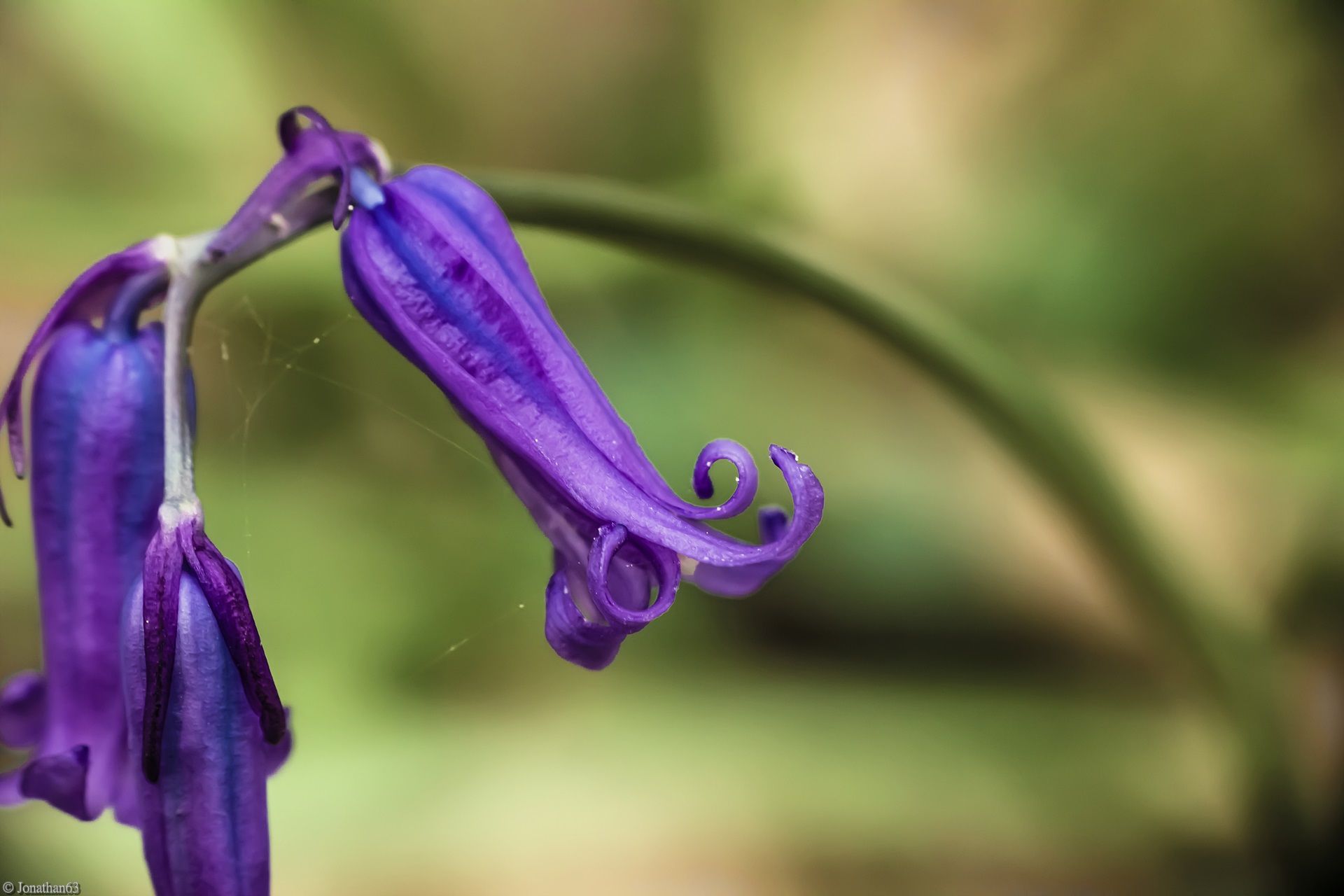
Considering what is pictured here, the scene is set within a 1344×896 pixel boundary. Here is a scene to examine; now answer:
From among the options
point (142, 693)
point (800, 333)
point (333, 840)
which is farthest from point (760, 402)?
point (142, 693)

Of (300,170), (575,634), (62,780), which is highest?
(300,170)

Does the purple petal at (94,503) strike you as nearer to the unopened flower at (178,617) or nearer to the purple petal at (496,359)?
the unopened flower at (178,617)

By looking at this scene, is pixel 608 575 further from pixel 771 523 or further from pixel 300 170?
pixel 300 170

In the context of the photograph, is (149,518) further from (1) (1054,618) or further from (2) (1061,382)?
(2) (1061,382)

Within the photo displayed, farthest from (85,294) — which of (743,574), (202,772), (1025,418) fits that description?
(1025,418)

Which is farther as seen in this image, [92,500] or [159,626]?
[92,500]

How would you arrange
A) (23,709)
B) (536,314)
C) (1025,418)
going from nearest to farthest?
1. (536,314)
2. (23,709)
3. (1025,418)

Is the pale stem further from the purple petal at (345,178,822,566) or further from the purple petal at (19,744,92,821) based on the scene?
the purple petal at (19,744,92,821)
